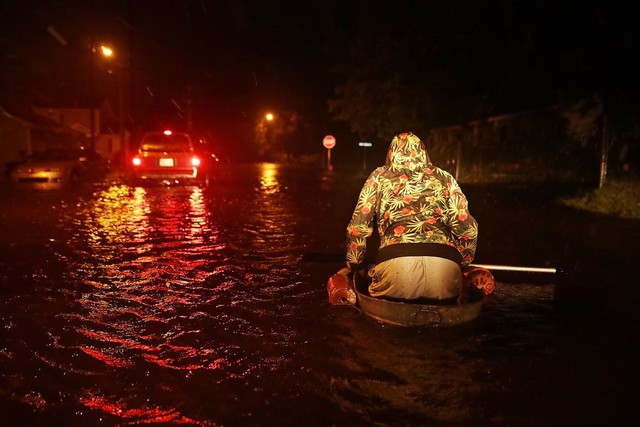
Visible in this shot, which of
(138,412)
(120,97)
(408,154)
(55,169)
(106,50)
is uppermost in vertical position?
(106,50)

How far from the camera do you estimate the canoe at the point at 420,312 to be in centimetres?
477

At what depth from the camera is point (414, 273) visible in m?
4.74

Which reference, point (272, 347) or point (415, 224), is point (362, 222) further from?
point (272, 347)

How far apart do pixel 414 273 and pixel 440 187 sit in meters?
0.71

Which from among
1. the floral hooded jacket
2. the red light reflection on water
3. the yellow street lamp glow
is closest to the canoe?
the floral hooded jacket

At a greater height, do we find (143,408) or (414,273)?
(414,273)

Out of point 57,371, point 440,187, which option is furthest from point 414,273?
point 57,371

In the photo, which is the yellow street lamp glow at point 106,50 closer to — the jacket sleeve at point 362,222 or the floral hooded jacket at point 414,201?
the jacket sleeve at point 362,222

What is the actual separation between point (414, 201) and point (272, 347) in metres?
1.63

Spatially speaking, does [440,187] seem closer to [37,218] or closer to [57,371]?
[57,371]

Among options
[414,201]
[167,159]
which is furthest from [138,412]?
[167,159]

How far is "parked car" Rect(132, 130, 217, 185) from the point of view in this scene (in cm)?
1883

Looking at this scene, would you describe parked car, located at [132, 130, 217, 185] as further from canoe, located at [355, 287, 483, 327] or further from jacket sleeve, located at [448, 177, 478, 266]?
jacket sleeve, located at [448, 177, 478, 266]

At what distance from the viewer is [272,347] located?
4.87 m
